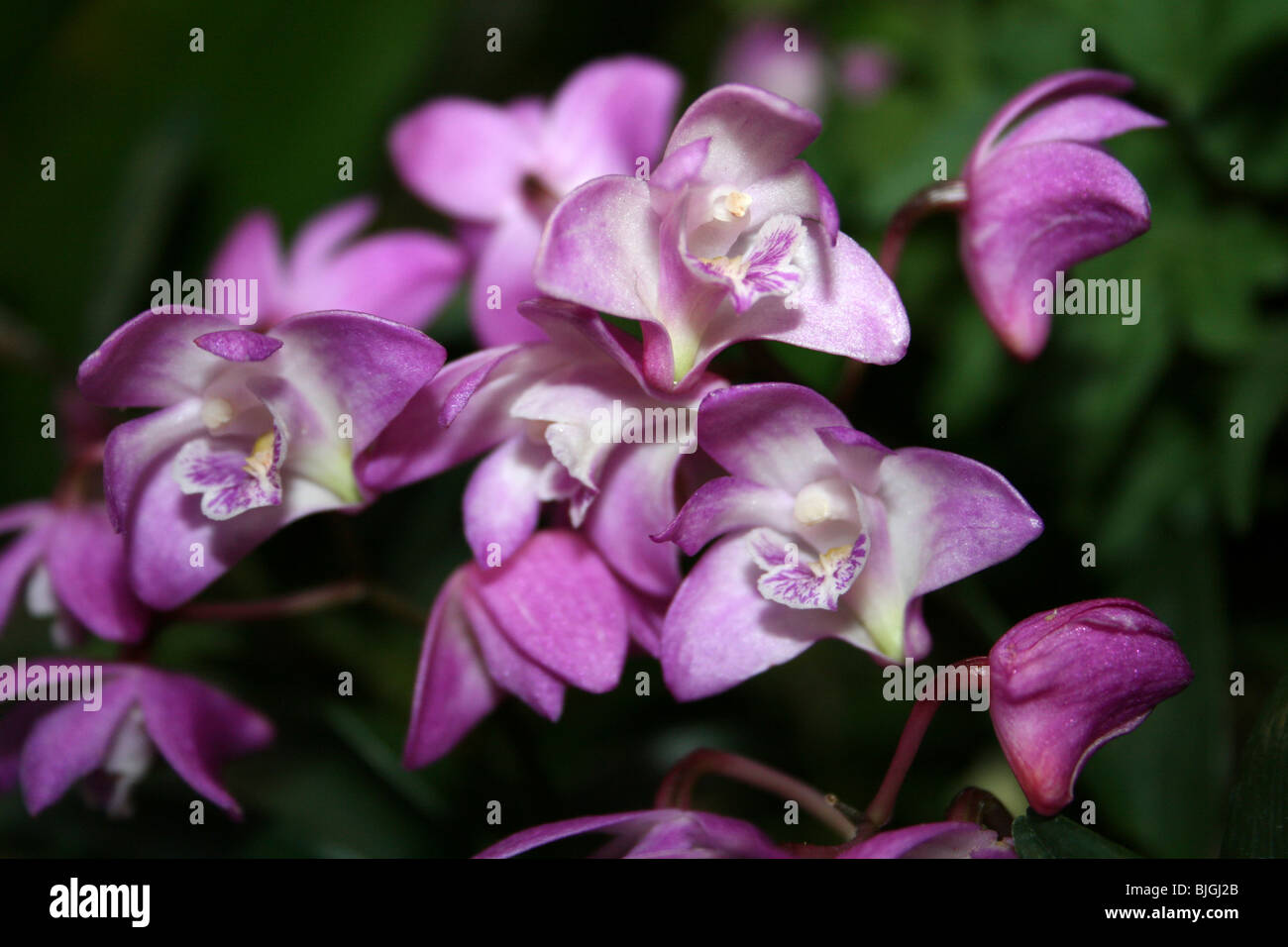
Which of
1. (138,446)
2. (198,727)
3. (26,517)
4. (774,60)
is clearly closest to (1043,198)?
(138,446)

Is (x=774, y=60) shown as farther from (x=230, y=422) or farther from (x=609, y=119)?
(x=230, y=422)

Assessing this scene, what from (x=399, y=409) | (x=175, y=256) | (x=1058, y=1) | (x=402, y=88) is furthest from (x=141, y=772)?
(x=1058, y=1)

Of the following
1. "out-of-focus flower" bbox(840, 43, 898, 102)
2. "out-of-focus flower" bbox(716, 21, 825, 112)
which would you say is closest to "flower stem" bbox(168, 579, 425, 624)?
"out-of-focus flower" bbox(840, 43, 898, 102)

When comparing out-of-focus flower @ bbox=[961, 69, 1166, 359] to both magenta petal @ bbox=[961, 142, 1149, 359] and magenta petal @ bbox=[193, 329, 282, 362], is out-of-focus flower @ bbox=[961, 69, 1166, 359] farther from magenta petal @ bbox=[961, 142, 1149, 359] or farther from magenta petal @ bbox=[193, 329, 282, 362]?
magenta petal @ bbox=[193, 329, 282, 362]

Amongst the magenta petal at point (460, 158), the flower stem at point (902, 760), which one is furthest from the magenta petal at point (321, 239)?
the flower stem at point (902, 760)

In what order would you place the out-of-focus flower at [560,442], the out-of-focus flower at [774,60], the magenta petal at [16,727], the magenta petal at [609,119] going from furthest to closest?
the out-of-focus flower at [774,60] < the magenta petal at [609,119] < the magenta petal at [16,727] < the out-of-focus flower at [560,442]

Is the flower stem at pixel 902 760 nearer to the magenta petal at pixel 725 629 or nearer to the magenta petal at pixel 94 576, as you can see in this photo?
the magenta petal at pixel 725 629
